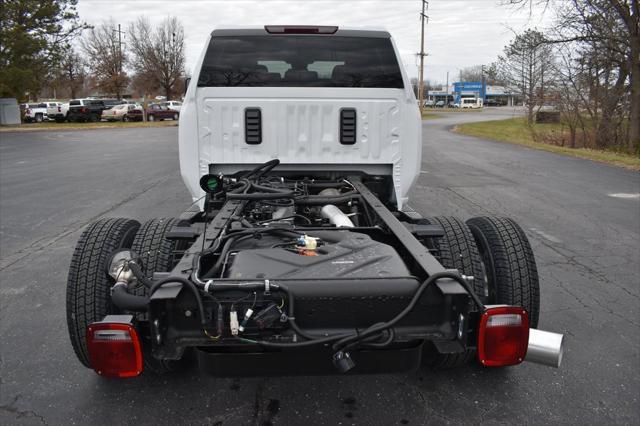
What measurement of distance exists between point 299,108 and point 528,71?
30.8m

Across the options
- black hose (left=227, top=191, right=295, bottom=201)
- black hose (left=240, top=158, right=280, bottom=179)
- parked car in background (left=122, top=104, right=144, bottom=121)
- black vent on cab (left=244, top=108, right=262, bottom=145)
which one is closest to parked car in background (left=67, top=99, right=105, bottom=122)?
parked car in background (left=122, top=104, right=144, bottom=121)

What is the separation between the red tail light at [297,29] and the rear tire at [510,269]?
2.20 metres

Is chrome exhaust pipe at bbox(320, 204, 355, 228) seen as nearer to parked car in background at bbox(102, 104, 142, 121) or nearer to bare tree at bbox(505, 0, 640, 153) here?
bare tree at bbox(505, 0, 640, 153)

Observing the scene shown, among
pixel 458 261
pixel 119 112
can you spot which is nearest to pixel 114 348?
pixel 458 261

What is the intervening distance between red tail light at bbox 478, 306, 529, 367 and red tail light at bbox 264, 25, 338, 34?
9.68 ft

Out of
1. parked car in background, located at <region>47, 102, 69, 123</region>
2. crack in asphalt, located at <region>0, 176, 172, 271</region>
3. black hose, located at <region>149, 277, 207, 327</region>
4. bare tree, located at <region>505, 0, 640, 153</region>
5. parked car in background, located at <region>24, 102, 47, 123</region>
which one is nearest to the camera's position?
black hose, located at <region>149, 277, 207, 327</region>

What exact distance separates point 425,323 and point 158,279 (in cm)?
123

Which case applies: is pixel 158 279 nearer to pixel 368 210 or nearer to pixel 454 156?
pixel 368 210

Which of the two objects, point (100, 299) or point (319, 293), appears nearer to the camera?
point (319, 293)

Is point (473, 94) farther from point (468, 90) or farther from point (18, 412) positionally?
point (18, 412)

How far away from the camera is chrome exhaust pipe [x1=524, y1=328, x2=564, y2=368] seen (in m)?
2.22

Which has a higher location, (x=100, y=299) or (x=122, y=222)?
(x=122, y=222)

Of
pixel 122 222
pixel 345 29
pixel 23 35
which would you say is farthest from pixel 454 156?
pixel 23 35

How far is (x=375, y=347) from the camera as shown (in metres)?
2.20
